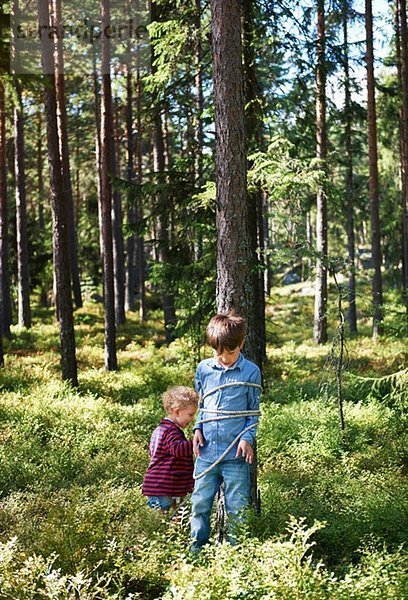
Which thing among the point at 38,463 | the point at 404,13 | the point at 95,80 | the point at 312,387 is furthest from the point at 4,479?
the point at 95,80

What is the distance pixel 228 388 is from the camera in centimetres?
496

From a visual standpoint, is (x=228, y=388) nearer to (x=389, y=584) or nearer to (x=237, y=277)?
(x=237, y=277)

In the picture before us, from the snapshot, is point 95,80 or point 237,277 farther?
point 95,80

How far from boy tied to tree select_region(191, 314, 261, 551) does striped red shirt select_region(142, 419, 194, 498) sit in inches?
20.6

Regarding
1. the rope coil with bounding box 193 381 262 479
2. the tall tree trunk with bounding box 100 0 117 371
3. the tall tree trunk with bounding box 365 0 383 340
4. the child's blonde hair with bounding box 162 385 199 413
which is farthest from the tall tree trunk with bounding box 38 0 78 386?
the tall tree trunk with bounding box 365 0 383 340

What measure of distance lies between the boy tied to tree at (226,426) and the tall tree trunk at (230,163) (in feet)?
2.54

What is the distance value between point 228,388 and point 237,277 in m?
1.20

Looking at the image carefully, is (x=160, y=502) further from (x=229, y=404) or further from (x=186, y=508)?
(x=229, y=404)

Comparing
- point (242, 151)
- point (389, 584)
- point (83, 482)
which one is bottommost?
point (83, 482)

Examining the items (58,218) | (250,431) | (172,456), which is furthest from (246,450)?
(58,218)

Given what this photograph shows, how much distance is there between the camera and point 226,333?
4820mm

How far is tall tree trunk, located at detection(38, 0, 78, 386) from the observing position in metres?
12.7

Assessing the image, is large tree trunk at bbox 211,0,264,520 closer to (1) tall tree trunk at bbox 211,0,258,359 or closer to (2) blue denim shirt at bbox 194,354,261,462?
(1) tall tree trunk at bbox 211,0,258,359

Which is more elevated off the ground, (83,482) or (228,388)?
(228,388)
